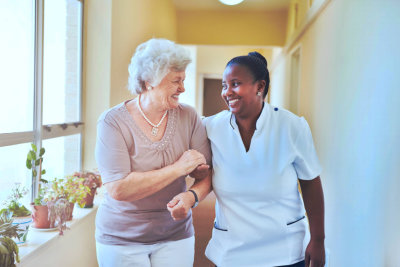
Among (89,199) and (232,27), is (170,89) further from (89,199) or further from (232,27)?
(232,27)

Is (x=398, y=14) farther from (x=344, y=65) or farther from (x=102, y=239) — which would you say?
(x=102, y=239)

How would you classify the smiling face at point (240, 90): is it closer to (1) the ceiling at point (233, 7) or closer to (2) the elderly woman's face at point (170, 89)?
(2) the elderly woman's face at point (170, 89)

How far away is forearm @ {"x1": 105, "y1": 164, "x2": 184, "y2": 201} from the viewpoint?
1455 millimetres

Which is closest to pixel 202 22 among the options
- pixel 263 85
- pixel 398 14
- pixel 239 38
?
pixel 239 38

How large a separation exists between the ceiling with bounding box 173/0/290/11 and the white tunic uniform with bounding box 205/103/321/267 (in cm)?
537

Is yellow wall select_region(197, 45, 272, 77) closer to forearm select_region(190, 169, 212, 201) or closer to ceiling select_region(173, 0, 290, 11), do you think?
ceiling select_region(173, 0, 290, 11)

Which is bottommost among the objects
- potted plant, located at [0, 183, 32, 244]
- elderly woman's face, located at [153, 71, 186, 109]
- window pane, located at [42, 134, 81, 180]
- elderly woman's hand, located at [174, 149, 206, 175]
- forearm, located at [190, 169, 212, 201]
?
potted plant, located at [0, 183, 32, 244]

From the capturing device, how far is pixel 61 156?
2986mm

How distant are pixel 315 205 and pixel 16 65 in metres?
1.77

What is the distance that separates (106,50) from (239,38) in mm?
4140

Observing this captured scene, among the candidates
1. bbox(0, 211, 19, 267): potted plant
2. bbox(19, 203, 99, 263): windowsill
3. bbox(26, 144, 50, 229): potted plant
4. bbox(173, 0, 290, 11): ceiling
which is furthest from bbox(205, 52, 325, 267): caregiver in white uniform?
bbox(173, 0, 290, 11): ceiling

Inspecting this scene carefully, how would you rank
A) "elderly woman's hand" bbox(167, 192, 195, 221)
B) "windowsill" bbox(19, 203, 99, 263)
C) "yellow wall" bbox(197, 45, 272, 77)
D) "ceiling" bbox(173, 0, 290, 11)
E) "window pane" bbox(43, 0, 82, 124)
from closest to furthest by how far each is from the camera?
"elderly woman's hand" bbox(167, 192, 195, 221) < "windowsill" bbox(19, 203, 99, 263) < "window pane" bbox(43, 0, 82, 124) < "ceiling" bbox(173, 0, 290, 11) < "yellow wall" bbox(197, 45, 272, 77)

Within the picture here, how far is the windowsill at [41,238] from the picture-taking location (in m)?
2.00

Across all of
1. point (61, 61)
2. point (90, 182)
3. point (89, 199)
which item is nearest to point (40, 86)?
point (61, 61)
